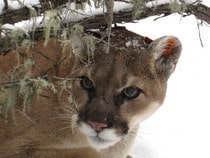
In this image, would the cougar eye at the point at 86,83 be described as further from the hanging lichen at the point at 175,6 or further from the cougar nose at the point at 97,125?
the hanging lichen at the point at 175,6

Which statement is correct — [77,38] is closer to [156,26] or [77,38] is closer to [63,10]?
[63,10]

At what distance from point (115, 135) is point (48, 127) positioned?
1.99 ft

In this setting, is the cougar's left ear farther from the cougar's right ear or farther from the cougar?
the cougar's right ear

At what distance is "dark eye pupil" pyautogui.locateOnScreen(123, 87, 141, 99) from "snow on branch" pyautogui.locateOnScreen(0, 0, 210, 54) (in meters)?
0.45

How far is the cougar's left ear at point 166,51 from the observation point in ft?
13.0

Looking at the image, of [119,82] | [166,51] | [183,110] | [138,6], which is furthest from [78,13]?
[183,110]

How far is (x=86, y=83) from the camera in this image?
3881 millimetres

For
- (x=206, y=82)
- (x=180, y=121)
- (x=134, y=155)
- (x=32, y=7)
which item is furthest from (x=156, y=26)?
(x=32, y=7)

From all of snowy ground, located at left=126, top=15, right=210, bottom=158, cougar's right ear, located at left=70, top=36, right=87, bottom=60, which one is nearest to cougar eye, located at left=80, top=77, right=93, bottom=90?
cougar's right ear, located at left=70, top=36, right=87, bottom=60

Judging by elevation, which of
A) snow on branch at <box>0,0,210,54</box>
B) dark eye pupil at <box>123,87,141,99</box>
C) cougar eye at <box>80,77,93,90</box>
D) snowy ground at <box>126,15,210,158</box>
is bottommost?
snowy ground at <box>126,15,210,158</box>

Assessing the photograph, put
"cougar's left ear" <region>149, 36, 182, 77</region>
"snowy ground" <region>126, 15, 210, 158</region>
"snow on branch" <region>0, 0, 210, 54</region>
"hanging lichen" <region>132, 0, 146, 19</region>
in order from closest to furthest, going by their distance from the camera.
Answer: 1. "snow on branch" <region>0, 0, 210, 54</region>
2. "hanging lichen" <region>132, 0, 146, 19</region>
3. "cougar's left ear" <region>149, 36, 182, 77</region>
4. "snowy ground" <region>126, 15, 210, 158</region>

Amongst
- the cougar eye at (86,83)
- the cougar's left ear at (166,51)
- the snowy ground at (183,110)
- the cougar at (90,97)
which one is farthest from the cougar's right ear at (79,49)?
the snowy ground at (183,110)

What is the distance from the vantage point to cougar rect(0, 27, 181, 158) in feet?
12.1

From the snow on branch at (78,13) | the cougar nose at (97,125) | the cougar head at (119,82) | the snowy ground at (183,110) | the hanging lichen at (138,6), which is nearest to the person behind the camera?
the snow on branch at (78,13)
